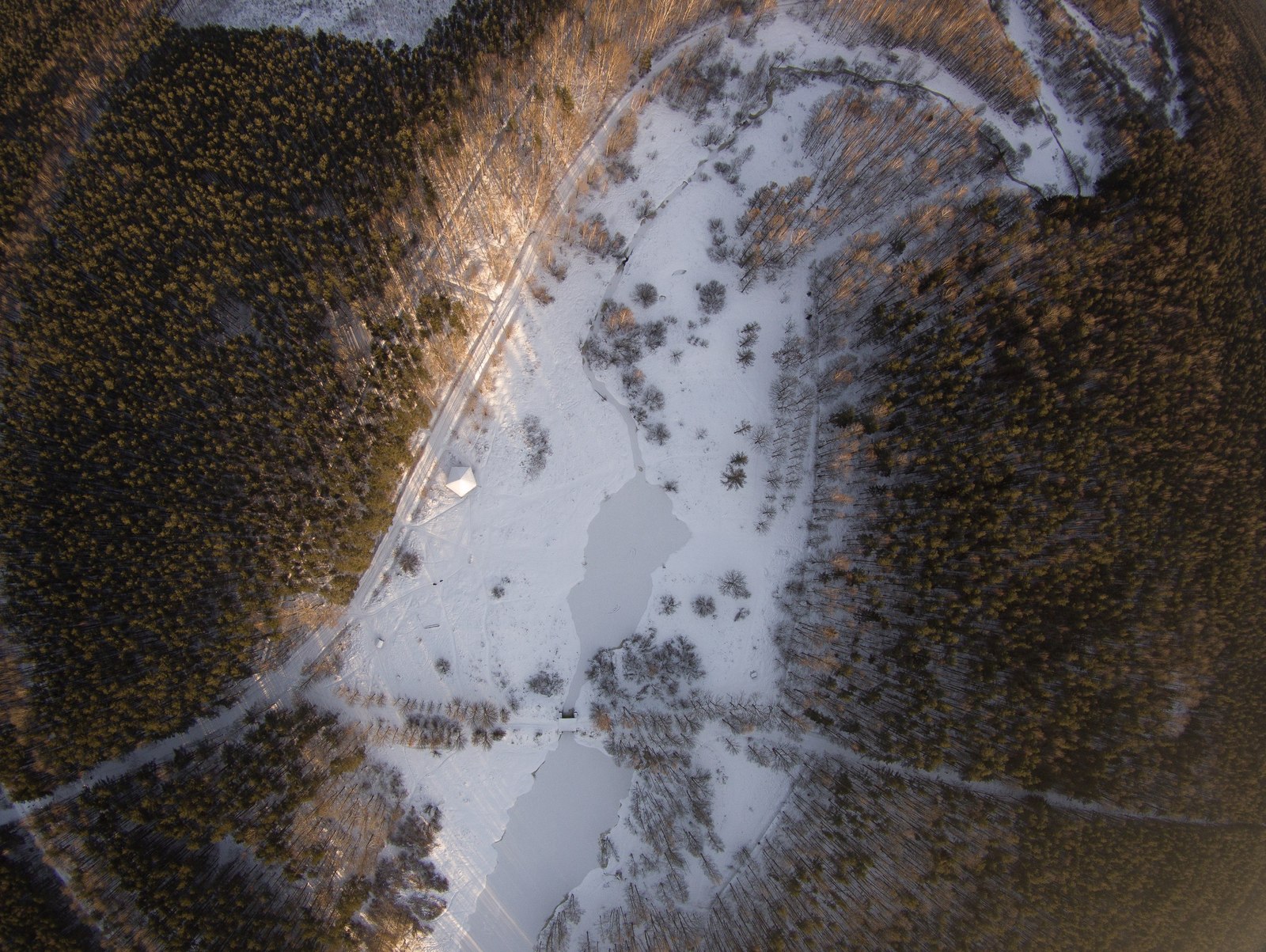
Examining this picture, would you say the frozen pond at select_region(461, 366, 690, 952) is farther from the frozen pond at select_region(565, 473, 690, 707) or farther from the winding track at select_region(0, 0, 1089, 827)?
the winding track at select_region(0, 0, 1089, 827)

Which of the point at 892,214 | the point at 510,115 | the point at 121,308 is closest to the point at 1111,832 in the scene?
the point at 892,214

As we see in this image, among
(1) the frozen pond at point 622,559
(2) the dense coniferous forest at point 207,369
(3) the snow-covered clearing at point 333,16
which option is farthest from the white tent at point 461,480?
(3) the snow-covered clearing at point 333,16

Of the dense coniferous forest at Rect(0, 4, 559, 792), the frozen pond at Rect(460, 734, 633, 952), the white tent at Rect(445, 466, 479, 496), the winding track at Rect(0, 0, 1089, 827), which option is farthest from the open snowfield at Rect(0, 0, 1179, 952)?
the dense coniferous forest at Rect(0, 4, 559, 792)

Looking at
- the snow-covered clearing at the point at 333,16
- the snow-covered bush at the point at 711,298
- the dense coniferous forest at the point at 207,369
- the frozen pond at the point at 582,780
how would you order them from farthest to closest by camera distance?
the snow-covered bush at the point at 711,298
the snow-covered clearing at the point at 333,16
the frozen pond at the point at 582,780
the dense coniferous forest at the point at 207,369

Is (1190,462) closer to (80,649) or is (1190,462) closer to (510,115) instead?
(510,115)

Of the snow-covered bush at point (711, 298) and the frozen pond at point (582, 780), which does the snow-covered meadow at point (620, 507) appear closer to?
the frozen pond at point (582, 780)

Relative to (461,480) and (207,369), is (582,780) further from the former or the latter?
(207,369)
